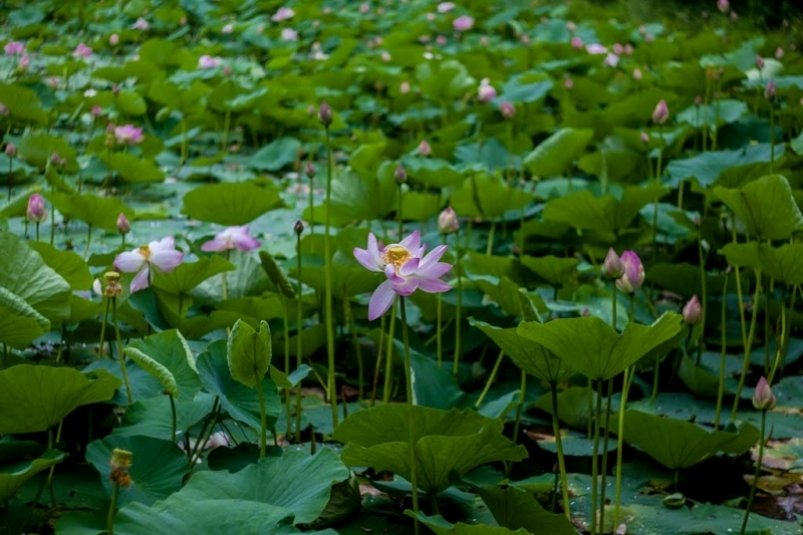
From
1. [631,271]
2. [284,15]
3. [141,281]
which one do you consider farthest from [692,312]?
[284,15]

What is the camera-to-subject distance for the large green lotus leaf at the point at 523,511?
3.01 feet

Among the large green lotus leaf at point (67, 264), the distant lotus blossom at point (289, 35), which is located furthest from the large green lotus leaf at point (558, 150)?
the distant lotus blossom at point (289, 35)

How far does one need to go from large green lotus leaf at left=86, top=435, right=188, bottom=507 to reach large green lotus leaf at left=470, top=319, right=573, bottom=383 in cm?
34

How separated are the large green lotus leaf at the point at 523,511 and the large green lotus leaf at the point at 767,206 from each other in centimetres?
58

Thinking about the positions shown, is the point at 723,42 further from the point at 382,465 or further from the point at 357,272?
the point at 382,465

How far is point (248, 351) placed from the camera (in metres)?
0.93

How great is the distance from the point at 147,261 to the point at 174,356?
10.8 inches

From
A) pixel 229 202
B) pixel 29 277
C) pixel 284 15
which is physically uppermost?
pixel 29 277

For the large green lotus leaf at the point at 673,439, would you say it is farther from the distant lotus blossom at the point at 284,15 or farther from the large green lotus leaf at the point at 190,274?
the distant lotus blossom at the point at 284,15

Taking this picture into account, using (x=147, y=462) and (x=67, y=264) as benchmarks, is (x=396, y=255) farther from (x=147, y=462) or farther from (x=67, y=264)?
(x=67, y=264)

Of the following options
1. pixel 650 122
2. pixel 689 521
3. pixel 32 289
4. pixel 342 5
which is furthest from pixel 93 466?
pixel 342 5

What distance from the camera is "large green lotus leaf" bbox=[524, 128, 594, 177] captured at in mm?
2055

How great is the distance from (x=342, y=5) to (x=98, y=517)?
18.5ft

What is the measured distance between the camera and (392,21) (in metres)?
5.40
